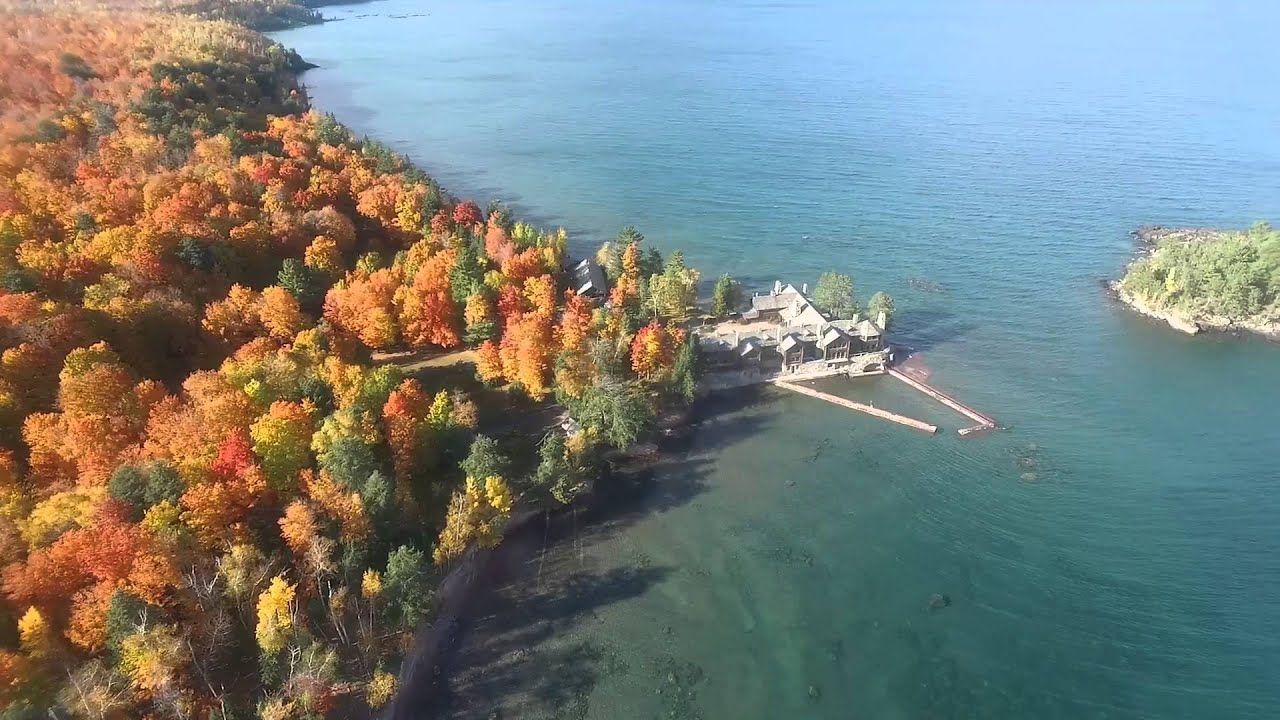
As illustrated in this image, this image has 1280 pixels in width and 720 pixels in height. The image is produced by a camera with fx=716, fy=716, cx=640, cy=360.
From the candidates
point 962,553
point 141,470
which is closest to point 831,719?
point 962,553

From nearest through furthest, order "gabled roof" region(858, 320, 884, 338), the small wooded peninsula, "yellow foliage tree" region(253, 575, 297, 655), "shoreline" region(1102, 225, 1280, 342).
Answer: "yellow foliage tree" region(253, 575, 297, 655) → "gabled roof" region(858, 320, 884, 338) → the small wooded peninsula → "shoreline" region(1102, 225, 1280, 342)

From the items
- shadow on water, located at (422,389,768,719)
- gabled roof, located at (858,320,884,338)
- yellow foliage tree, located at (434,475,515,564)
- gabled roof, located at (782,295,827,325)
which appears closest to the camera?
shadow on water, located at (422,389,768,719)

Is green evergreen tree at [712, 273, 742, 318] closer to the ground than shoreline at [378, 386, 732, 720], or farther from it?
farther from it

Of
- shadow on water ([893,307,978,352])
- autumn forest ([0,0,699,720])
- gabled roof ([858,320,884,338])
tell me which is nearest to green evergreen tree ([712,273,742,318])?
autumn forest ([0,0,699,720])

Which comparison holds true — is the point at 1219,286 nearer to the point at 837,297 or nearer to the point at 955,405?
the point at 955,405

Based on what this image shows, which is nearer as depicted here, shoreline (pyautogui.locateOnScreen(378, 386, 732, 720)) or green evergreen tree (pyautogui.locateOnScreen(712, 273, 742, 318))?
shoreline (pyautogui.locateOnScreen(378, 386, 732, 720))

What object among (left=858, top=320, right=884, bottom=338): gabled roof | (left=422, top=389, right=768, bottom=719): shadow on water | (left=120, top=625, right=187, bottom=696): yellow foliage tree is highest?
(left=858, top=320, right=884, bottom=338): gabled roof

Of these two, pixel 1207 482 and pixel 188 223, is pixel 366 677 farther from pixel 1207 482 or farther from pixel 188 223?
pixel 1207 482

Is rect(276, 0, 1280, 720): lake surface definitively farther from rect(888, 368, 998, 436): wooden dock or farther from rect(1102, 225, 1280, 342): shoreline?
rect(1102, 225, 1280, 342): shoreline
